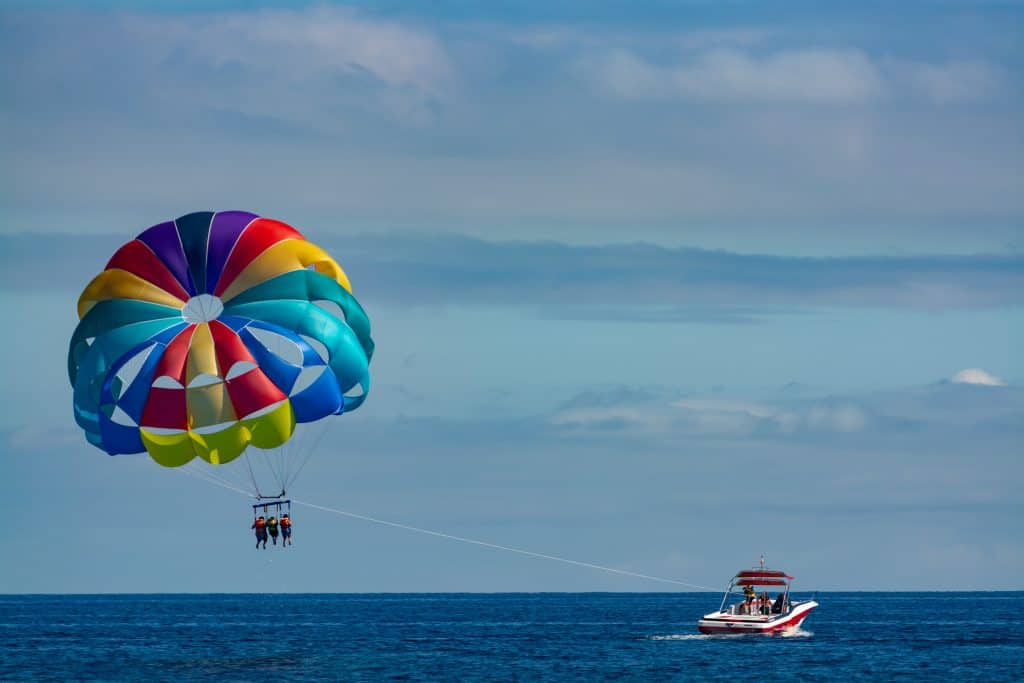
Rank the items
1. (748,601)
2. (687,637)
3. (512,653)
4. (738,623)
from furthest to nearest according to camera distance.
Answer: (687,637) → (512,653) → (748,601) → (738,623)

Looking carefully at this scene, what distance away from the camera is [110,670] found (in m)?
58.7

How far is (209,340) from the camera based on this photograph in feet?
149

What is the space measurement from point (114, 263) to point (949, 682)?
28.1 m

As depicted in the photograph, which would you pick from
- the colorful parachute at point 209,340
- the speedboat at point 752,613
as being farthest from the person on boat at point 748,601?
the colorful parachute at point 209,340

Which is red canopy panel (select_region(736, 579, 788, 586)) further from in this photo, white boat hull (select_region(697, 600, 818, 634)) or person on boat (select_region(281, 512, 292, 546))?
person on boat (select_region(281, 512, 292, 546))

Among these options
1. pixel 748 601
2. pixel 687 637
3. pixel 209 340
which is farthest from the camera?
pixel 687 637

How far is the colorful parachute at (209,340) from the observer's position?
45062mm

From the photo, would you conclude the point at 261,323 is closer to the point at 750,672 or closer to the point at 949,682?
the point at 750,672

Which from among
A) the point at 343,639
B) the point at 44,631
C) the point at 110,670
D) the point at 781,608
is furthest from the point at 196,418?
the point at 44,631

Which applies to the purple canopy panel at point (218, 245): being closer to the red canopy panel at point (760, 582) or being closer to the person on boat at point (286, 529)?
the person on boat at point (286, 529)

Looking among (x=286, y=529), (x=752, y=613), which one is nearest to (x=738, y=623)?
(x=752, y=613)

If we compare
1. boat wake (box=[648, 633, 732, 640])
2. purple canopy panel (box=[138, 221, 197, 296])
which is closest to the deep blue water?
boat wake (box=[648, 633, 732, 640])

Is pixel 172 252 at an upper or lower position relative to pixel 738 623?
upper

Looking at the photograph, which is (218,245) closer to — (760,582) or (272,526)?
(272,526)
